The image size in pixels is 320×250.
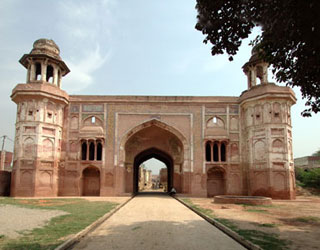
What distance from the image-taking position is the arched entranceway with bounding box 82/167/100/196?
22406mm

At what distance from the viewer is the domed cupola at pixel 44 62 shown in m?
21.4

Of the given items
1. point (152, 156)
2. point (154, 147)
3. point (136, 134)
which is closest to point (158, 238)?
point (136, 134)

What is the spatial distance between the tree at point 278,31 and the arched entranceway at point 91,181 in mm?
17415

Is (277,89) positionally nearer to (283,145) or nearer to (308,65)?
(283,145)

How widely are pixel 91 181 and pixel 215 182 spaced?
935 centimetres

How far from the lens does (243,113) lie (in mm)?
22656

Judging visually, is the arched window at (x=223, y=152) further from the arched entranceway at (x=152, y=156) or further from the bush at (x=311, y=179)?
the bush at (x=311, y=179)

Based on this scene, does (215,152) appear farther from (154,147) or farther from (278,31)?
(278,31)

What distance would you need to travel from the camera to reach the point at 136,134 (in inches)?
955

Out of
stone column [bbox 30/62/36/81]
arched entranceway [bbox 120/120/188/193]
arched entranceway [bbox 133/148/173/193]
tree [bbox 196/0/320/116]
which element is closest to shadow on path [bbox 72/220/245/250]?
tree [bbox 196/0/320/116]

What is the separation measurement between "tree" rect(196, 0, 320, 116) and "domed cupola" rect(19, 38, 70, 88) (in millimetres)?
17294

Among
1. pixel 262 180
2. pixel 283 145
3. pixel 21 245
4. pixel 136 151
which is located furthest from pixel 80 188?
pixel 21 245

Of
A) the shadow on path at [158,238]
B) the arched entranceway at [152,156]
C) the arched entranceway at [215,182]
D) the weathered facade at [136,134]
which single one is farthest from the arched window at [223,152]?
the shadow on path at [158,238]

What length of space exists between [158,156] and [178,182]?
5.42 metres
